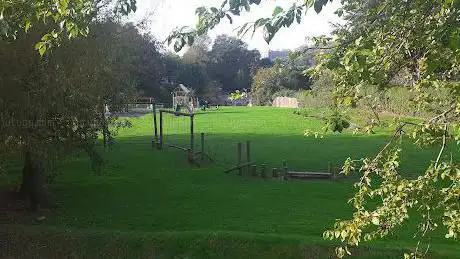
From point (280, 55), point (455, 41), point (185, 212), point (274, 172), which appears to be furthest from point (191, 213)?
point (455, 41)

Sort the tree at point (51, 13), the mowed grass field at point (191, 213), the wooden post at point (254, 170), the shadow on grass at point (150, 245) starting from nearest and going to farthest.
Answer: the tree at point (51, 13) → the shadow on grass at point (150, 245) → the mowed grass field at point (191, 213) → the wooden post at point (254, 170)

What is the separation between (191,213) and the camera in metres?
13.2

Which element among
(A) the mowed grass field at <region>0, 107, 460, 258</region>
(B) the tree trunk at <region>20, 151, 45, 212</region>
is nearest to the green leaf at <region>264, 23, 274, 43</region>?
(A) the mowed grass field at <region>0, 107, 460, 258</region>

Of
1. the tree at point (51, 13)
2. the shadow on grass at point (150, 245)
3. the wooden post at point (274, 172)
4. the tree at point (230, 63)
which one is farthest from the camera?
the tree at point (230, 63)

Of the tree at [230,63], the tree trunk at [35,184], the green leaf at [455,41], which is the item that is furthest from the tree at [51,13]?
the tree at [230,63]

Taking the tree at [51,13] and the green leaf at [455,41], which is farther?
the tree at [51,13]

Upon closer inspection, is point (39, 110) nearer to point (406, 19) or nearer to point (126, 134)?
point (406, 19)

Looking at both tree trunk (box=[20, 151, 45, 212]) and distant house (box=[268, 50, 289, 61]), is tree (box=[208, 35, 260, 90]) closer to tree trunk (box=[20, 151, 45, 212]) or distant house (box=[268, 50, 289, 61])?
tree trunk (box=[20, 151, 45, 212])

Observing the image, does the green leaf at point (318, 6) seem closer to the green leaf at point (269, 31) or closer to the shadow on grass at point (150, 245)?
the green leaf at point (269, 31)

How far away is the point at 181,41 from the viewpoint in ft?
11.4

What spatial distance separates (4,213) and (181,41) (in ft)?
37.5

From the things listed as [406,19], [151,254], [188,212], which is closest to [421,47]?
[406,19]

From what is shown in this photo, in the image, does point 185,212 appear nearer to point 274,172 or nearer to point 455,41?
point 274,172

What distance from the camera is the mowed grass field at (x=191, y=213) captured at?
33.7 ft
